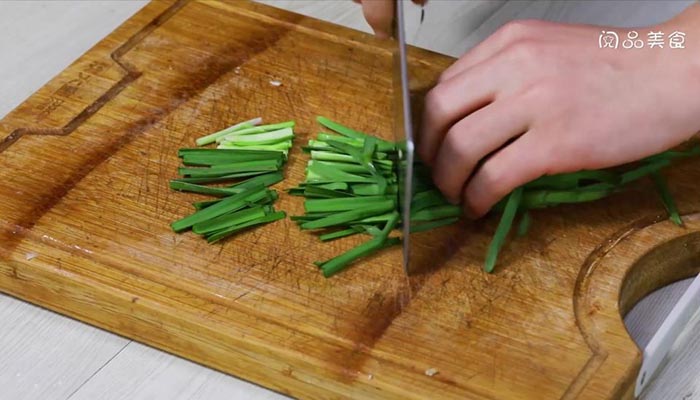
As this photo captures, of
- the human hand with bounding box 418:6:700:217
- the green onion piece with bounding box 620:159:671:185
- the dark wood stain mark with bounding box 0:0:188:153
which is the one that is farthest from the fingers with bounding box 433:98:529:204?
the dark wood stain mark with bounding box 0:0:188:153

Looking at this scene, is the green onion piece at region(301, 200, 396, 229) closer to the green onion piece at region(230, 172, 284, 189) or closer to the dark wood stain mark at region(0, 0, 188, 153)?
the green onion piece at region(230, 172, 284, 189)

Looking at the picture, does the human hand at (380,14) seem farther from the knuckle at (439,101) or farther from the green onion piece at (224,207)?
the green onion piece at (224,207)

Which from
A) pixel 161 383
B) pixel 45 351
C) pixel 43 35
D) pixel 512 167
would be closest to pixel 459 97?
pixel 512 167

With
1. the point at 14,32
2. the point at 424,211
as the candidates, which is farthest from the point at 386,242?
the point at 14,32

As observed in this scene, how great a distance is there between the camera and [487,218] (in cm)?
164

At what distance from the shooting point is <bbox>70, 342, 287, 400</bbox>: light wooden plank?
58.3 inches

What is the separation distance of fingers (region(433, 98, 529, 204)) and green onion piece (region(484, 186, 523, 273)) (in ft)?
0.25

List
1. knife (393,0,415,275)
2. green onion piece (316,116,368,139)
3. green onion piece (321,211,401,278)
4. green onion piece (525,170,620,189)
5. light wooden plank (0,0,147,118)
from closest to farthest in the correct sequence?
knife (393,0,415,275)
green onion piece (321,211,401,278)
green onion piece (525,170,620,189)
green onion piece (316,116,368,139)
light wooden plank (0,0,147,118)

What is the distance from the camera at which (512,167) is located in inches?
60.6

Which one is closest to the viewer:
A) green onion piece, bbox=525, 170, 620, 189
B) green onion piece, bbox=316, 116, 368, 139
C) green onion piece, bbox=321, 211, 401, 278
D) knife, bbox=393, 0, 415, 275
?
knife, bbox=393, 0, 415, 275

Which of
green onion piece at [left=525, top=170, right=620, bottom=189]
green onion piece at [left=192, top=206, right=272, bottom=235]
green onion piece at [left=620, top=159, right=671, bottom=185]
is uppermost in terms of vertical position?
green onion piece at [left=620, top=159, right=671, bottom=185]

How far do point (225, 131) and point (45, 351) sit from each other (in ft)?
1.57

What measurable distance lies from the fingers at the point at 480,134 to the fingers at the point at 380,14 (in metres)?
0.24

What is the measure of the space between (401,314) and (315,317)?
0.12m
